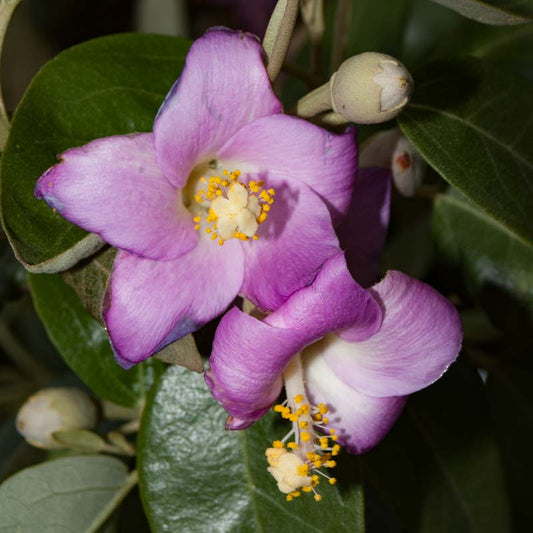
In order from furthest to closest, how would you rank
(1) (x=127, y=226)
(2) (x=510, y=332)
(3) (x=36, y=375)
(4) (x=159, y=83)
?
(3) (x=36, y=375), (2) (x=510, y=332), (4) (x=159, y=83), (1) (x=127, y=226)

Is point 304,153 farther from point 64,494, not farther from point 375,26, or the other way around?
point 375,26

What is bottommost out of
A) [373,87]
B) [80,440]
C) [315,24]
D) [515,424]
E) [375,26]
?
[515,424]

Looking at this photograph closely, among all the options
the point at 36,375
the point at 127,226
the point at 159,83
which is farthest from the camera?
the point at 36,375

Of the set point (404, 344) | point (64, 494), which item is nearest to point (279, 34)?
point (404, 344)

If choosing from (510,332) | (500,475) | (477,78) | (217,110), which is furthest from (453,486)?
(217,110)

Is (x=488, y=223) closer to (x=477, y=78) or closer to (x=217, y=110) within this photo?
(x=477, y=78)

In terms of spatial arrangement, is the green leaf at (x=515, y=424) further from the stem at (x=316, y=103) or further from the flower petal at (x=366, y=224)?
the stem at (x=316, y=103)
